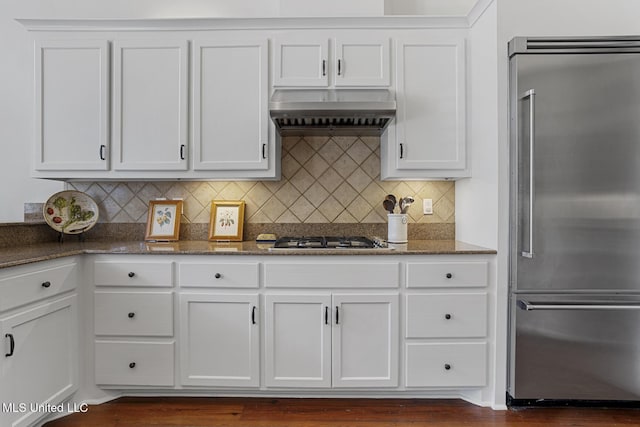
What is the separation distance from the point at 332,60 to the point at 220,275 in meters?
1.48

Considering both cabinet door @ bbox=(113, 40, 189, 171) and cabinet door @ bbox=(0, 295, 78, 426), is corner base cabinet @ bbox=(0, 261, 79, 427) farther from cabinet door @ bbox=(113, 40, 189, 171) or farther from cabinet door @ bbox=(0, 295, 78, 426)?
cabinet door @ bbox=(113, 40, 189, 171)

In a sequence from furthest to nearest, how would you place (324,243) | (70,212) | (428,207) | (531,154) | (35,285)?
(428,207) → (70,212) → (324,243) → (531,154) → (35,285)

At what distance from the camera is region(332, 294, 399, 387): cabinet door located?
2.02 m

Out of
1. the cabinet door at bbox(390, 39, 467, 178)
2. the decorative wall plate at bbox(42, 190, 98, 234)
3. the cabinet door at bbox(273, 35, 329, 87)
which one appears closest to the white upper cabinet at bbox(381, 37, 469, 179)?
the cabinet door at bbox(390, 39, 467, 178)

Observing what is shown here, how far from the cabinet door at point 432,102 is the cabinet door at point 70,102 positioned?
1.88 m

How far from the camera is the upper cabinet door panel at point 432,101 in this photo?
2277 mm

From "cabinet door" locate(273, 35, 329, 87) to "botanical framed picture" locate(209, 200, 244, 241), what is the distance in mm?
909

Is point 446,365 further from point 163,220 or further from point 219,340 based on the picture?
point 163,220

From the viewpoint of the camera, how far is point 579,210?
1.88m

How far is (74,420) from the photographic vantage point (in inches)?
75.8

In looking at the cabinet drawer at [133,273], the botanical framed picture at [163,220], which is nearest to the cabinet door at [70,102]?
the botanical framed picture at [163,220]

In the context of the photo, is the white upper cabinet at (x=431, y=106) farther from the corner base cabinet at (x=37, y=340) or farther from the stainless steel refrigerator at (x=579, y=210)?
the corner base cabinet at (x=37, y=340)

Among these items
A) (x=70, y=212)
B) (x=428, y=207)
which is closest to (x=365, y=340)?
(x=428, y=207)

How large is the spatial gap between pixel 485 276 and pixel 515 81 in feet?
3.48
